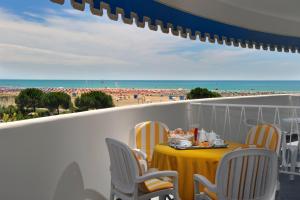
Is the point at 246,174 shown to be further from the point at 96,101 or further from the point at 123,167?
the point at 96,101

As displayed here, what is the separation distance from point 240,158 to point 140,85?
214 ft

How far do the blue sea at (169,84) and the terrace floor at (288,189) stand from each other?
5805 centimetres

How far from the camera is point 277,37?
6.30 m

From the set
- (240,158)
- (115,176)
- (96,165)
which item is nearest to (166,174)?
(115,176)

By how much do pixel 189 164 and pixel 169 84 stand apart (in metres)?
65.5

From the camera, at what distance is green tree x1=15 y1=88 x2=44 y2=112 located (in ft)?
88.8

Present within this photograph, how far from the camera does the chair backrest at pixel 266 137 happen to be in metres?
4.33

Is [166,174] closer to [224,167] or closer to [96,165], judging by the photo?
[224,167]

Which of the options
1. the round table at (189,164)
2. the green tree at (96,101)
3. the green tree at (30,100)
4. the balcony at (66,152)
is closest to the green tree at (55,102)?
the green tree at (30,100)

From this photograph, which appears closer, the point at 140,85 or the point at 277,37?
the point at 277,37

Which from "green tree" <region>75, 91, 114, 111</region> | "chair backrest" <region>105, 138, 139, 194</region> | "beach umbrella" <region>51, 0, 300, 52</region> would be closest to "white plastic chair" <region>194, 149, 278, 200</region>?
"chair backrest" <region>105, 138, 139, 194</region>

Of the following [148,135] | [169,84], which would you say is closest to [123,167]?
[148,135]

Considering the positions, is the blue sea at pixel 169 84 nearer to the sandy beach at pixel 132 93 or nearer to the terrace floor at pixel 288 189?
the sandy beach at pixel 132 93

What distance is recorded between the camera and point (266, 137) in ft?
14.9
